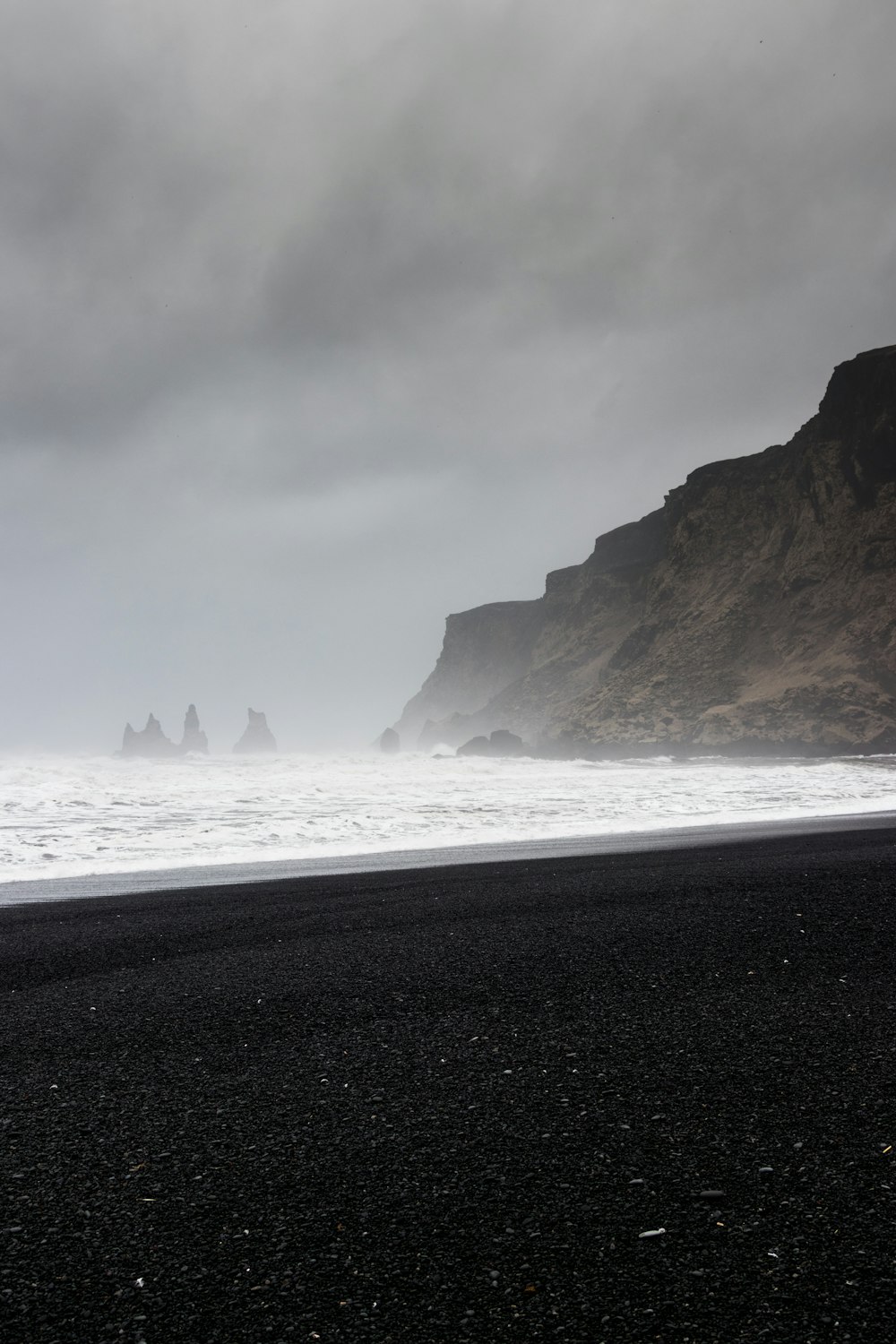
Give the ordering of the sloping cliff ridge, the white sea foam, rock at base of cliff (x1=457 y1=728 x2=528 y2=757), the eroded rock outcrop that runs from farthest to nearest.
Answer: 1. the eroded rock outcrop
2. rock at base of cliff (x1=457 y1=728 x2=528 y2=757)
3. the sloping cliff ridge
4. the white sea foam

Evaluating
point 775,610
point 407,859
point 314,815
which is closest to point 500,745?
point 775,610

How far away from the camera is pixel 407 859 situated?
10438 millimetres

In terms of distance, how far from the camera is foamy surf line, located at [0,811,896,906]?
28.2 ft

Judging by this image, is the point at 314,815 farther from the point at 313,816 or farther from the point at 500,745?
the point at 500,745

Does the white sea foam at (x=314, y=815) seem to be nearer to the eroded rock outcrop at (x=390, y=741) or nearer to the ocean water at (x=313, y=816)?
the ocean water at (x=313, y=816)

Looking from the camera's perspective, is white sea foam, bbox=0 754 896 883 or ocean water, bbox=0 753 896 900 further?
white sea foam, bbox=0 754 896 883

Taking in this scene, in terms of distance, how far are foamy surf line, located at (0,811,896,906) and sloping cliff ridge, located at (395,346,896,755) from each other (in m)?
59.1

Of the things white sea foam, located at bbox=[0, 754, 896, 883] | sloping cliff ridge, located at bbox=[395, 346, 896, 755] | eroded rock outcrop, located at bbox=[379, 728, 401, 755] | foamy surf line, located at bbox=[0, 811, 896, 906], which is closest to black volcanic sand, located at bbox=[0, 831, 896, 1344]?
foamy surf line, located at bbox=[0, 811, 896, 906]

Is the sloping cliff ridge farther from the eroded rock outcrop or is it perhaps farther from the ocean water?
the ocean water

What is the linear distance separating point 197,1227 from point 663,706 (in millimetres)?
90217

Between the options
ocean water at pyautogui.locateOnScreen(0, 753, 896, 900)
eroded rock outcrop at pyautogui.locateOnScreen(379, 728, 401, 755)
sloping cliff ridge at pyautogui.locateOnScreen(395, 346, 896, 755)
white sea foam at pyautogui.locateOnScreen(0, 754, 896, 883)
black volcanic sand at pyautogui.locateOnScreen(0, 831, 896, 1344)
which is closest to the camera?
black volcanic sand at pyautogui.locateOnScreen(0, 831, 896, 1344)

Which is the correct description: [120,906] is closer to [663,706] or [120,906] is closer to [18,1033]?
[18,1033]

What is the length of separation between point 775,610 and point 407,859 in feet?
277

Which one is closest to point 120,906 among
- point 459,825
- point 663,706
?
point 459,825
